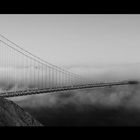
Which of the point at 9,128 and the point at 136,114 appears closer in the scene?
the point at 9,128

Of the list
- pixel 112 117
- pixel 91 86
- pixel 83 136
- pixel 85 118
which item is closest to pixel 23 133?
pixel 83 136

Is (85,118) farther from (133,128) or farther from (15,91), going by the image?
(133,128)

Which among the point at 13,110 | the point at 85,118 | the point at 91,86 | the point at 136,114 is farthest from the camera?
the point at 136,114

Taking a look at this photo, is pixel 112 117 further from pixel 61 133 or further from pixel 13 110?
pixel 61 133
